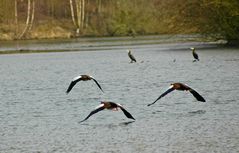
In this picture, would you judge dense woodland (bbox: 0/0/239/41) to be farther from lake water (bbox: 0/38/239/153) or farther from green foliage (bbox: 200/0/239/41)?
lake water (bbox: 0/38/239/153)

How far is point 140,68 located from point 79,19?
54930mm

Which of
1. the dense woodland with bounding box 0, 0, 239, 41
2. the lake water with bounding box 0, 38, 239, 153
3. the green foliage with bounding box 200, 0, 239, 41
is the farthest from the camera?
the dense woodland with bounding box 0, 0, 239, 41

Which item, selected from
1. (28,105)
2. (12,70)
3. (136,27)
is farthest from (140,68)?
(136,27)

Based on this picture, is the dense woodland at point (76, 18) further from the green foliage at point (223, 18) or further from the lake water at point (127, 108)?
the lake water at point (127, 108)

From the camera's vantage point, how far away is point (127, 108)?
24.8 m

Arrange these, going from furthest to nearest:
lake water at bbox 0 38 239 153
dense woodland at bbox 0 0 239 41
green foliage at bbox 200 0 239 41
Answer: dense woodland at bbox 0 0 239 41 → green foliage at bbox 200 0 239 41 → lake water at bbox 0 38 239 153

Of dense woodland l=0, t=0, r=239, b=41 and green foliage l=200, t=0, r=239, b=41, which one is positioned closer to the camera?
green foliage l=200, t=0, r=239, b=41

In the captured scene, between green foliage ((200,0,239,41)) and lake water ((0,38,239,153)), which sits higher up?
green foliage ((200,0,239,41))

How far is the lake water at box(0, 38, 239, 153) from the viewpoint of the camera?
18609 mm

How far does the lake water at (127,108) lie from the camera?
18609 mm

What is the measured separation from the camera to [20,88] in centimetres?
3431

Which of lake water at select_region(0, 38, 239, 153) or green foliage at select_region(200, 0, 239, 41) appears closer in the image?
lake water at select_region(0, 38, 239, 153)

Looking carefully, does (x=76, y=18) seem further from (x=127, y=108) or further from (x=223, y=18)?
(x=127, y=108)

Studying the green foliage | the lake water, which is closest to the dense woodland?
the green foliage
